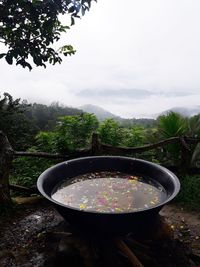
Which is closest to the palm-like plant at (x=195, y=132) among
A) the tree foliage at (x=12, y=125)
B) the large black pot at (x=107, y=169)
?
the large black pot at (x=107, y=169)

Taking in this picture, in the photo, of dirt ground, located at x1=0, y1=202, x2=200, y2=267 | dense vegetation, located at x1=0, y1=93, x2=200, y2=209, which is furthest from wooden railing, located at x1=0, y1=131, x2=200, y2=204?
dirt ground, located at x1=0, y1=202, x2=200, y2=267

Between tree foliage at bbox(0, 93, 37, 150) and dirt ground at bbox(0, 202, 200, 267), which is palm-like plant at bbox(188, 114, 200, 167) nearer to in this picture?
dirt ground at bbox(0, 202, 200, 267)

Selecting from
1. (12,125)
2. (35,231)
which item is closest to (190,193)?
(35,231)

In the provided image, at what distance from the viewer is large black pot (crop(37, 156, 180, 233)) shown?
2.88 m

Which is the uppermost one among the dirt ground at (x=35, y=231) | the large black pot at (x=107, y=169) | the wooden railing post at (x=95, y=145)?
the wooden railing post at (x=95, y=145)

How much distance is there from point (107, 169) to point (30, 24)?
1949 mm

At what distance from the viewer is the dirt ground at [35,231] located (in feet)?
11.6

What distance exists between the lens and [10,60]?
136 inches

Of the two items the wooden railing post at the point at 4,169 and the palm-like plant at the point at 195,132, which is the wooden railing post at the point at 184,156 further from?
the wooden railing post at the point at 4,169

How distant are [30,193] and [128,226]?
8.20ft

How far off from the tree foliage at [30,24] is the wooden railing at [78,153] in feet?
4.73

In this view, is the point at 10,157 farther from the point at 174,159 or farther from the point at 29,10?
the point at 174,159

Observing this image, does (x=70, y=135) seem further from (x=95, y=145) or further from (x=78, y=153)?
(x=95, y=145)

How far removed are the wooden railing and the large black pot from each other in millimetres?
1017
